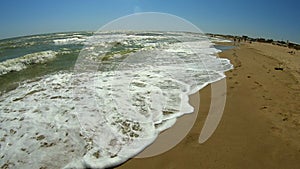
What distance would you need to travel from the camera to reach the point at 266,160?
11.9 feet

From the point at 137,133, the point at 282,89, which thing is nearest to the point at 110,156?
the point at 137,133

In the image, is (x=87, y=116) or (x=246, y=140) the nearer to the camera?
(x=246, y=140)

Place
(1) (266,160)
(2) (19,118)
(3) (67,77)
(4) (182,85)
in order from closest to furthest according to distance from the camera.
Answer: (1) (266,160), (2) (19,118), (4) (182,85), (3) (67,77)

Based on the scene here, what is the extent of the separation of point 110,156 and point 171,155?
43.1 inches

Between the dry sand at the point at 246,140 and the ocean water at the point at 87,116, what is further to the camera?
the ocean water at the point at 87,116

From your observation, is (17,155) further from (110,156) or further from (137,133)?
(137,133)

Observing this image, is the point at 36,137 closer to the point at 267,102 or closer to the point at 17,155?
the point at 17,155

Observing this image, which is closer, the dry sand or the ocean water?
the dry sand

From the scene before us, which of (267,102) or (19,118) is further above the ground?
(267,102)

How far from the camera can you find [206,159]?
3.70 m

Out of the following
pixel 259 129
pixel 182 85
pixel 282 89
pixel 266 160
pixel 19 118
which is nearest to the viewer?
pixel 266 160

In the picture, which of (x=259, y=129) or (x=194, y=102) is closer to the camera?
(x=259, y=129)

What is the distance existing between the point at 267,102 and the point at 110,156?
15.2 feet

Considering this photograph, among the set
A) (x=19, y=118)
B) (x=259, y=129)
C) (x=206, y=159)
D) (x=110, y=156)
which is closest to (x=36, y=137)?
(x=19, y=118)
